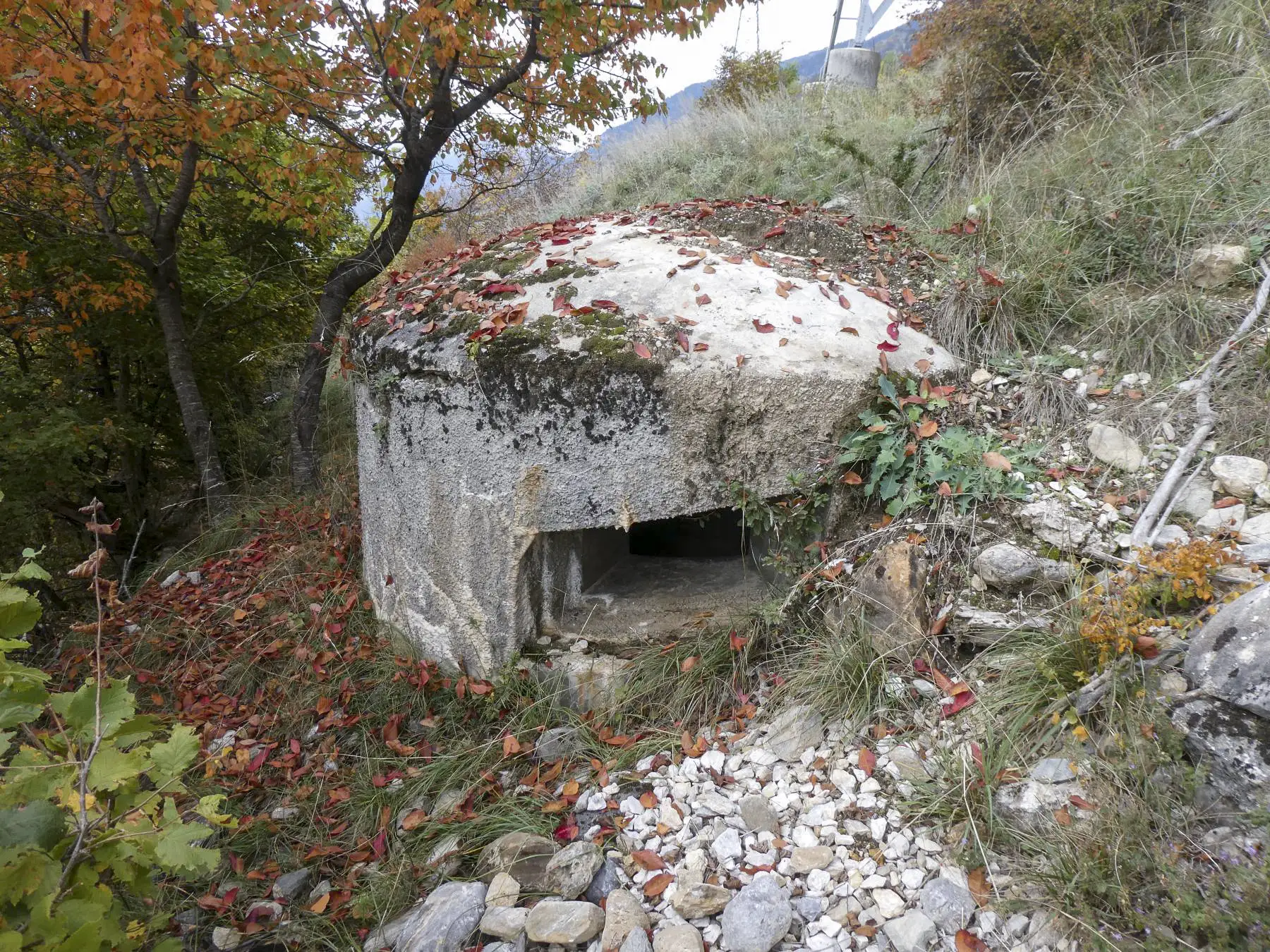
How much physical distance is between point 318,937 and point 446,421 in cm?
179

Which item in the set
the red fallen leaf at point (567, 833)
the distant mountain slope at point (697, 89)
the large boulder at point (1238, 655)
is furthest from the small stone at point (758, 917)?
the distant mountain slope at point (697, 89)

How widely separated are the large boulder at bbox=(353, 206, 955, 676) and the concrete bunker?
1 cm

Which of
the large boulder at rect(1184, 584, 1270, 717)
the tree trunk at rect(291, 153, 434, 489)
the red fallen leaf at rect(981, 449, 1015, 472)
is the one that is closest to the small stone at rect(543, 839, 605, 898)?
the large boulder at rect(1184, 584, 1270, 717)

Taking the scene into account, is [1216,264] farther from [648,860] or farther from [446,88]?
[446,88]

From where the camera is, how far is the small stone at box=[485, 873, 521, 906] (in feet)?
6.89

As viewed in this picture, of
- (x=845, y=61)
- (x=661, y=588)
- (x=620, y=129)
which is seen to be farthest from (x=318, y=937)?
(x=845, y=61)

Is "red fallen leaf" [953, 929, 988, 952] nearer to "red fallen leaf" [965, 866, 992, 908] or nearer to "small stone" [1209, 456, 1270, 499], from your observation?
"red fallen leaf" [965, 866, 992, 908]

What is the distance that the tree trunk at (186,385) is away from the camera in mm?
5227

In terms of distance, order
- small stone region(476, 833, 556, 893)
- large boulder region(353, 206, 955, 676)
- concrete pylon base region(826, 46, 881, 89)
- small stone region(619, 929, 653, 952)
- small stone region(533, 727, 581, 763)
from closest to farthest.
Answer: small stone region(619, 929, 653, 952) → small stone region(476, 833, 556, 893) → large boulder region(353, 206, 955, 676) → small stone region(533, 727, 581, 763) → concrete pylon base region(826, 46, 881, 89)

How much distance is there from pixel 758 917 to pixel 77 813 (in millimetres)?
1514

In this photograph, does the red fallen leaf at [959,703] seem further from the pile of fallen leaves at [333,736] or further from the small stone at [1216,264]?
the small stone at [1216,264]

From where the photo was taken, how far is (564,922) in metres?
1.97

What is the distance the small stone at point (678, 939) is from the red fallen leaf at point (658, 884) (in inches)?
4.9

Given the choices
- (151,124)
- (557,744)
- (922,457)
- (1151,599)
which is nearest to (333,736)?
(557,744)
